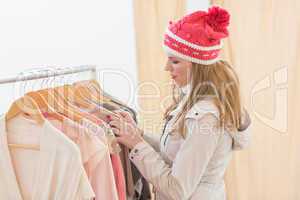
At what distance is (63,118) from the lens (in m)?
1.13

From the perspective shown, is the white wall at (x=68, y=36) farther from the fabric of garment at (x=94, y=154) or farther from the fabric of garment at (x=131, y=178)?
the fabric of garment at (x=94, y=154)

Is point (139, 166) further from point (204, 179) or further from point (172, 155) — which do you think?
point (204, 179)

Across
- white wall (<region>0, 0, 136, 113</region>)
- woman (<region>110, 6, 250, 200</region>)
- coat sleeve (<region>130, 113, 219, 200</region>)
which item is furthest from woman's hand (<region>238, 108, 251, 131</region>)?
white wall (<region>0, 0, 136, 113</region>)

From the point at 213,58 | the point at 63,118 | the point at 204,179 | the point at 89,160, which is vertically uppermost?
the point at 213,58

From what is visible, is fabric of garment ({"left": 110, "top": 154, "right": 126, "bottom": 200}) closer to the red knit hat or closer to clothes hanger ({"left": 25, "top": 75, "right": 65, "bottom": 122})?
clothes hanger ({"left": 25, "top": 75, "right": 65, "bottom": 122})

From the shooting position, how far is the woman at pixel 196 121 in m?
1.24

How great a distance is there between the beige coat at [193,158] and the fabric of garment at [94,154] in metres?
0.17

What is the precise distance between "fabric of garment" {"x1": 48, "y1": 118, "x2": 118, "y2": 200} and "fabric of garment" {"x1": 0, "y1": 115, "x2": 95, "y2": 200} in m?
0.05

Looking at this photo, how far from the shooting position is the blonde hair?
1.29 meters

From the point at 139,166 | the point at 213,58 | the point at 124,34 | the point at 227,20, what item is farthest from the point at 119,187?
the point at 124,34

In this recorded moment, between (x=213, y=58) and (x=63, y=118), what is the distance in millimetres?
565

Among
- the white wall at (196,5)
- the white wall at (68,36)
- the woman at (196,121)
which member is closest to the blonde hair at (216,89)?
the woman at (196,121)

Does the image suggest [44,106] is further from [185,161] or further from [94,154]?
[185,161]

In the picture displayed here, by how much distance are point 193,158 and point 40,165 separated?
0.49 meters
